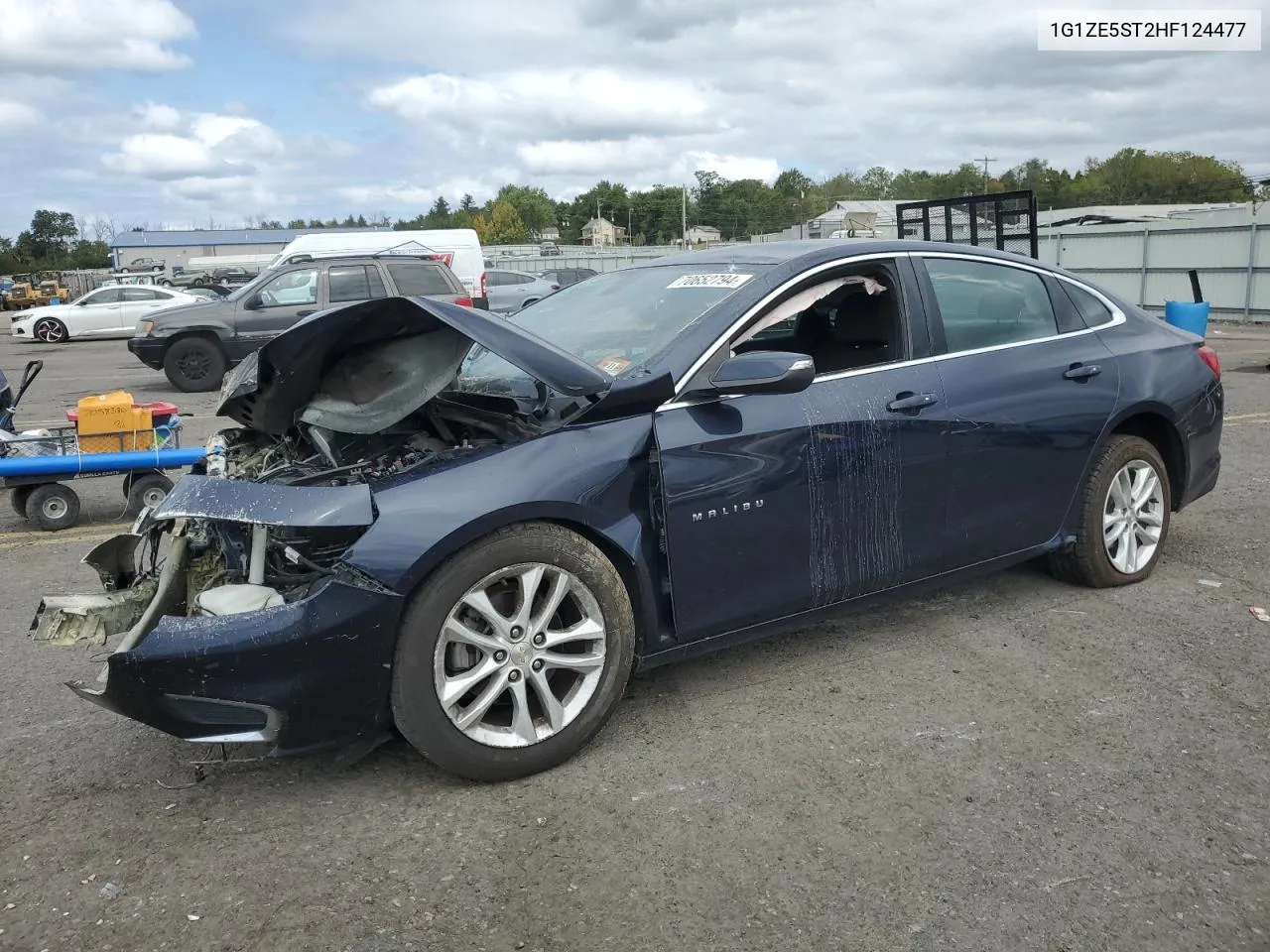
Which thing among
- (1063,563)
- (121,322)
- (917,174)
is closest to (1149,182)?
(917,174)

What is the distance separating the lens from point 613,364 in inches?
144

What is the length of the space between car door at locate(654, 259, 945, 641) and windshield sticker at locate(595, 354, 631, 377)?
240 mm

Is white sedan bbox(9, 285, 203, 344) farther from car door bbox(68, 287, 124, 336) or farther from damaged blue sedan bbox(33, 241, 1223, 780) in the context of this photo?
damaged blue sedan bbox(33, 241, 1223, 780)

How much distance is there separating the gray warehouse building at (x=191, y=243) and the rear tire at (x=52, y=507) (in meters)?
90.2

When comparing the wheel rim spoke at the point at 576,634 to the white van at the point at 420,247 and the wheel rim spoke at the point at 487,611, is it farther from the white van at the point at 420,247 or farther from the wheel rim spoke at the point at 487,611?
the white van at the point at 420,247

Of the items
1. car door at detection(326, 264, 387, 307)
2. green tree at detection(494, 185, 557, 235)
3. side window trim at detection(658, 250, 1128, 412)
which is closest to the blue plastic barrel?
side window trim at detection(658, 250, 1128, 412)

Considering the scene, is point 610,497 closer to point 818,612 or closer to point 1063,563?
point 818,612

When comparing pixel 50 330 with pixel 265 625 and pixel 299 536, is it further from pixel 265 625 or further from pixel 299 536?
pixel 265 625

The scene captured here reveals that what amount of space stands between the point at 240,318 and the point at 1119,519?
12629mm

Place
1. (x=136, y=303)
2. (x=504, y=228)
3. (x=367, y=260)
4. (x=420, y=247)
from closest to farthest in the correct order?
(x=367, y=260)
(x=420, y=247)
(x=136, y=303)
(x=504, y=228)

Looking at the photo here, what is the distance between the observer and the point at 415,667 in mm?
2986

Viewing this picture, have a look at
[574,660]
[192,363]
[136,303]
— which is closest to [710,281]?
[574,660]

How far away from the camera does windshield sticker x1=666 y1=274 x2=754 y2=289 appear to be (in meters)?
3.91

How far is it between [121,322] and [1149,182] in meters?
85.7
